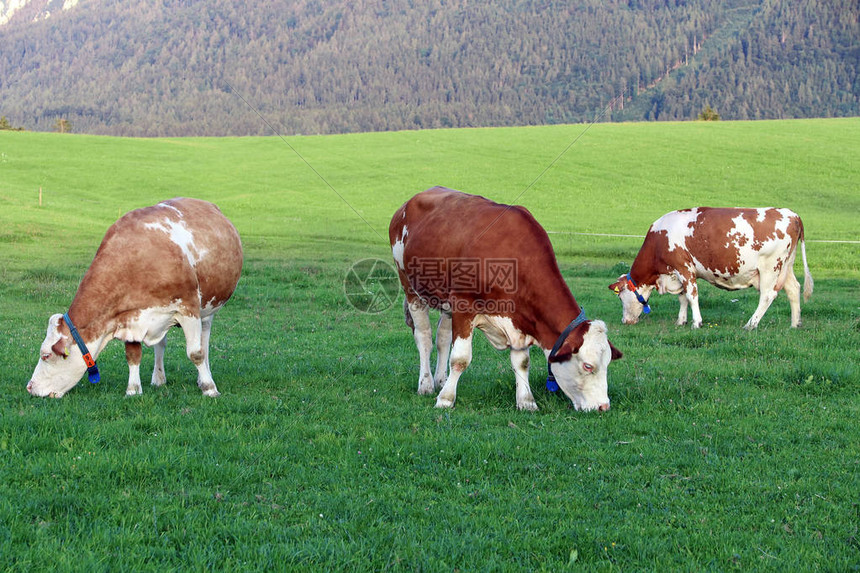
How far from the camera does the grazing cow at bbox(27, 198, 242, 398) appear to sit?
8367 mm

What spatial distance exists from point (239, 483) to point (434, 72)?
19883cm

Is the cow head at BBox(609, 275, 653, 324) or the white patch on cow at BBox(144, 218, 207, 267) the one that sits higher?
the white patch on cow at BBox(144, 218, 207, 267)

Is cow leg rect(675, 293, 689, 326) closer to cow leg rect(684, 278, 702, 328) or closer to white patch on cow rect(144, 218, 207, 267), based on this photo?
cow leg rect(684, 278, 702, 328)

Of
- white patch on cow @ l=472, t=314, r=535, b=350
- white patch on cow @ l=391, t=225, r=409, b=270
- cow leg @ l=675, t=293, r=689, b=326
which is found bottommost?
cow leg @ l=675, t=293, r=689, b=326

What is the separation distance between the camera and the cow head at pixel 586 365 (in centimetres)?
780

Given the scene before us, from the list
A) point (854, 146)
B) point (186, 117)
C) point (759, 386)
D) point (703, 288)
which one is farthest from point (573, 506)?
point (186, 117)

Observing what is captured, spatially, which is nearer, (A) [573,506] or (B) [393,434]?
(A) [573,506]

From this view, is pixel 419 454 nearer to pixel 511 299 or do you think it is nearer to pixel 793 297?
pixel 511 299

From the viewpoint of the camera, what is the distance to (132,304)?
8477mm

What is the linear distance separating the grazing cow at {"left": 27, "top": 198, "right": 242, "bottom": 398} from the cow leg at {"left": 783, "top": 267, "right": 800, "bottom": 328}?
37.0ft

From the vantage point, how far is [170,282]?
8578mm

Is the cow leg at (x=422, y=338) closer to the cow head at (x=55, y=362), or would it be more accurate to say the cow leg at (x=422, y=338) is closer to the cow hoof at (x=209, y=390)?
the cow hoof at (x=209, y=390)

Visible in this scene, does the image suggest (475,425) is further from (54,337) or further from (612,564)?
(54,337)

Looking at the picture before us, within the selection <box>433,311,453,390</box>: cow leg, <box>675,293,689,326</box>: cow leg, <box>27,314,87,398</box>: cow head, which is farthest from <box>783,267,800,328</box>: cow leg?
<box>27,314,87,398</box>: cow head
